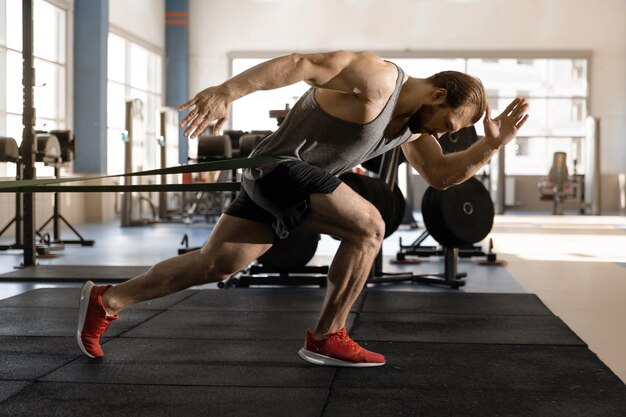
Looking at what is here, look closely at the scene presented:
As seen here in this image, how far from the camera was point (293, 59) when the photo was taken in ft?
7.50

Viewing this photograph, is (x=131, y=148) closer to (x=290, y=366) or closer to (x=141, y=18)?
(x=141, y=18)

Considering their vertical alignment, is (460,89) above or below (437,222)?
above

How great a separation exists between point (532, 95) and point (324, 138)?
47.0 ft

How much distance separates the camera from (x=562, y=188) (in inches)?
538

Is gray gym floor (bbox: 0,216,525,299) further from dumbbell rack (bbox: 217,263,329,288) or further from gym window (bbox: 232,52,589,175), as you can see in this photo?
gym window (bbox: 232,52,589,175)

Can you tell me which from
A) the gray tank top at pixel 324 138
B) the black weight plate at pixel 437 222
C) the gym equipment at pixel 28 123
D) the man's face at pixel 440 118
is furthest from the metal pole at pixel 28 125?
the man's face at pixel 440 118

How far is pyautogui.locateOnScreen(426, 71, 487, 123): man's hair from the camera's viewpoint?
249 cm

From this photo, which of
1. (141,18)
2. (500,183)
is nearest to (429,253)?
(500,183)

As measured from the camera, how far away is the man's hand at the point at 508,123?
2.67 meters

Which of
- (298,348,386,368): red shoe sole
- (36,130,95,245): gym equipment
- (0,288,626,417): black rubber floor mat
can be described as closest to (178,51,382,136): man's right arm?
(0,288,626,417): black rubber floor mat

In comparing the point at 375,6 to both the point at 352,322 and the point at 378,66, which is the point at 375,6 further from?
the point at 378,66

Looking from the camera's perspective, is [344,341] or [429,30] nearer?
[344,341]

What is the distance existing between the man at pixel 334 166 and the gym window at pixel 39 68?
636 cm

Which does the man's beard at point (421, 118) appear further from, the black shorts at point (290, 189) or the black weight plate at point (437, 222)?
the black weight plate at point (437, 222)
